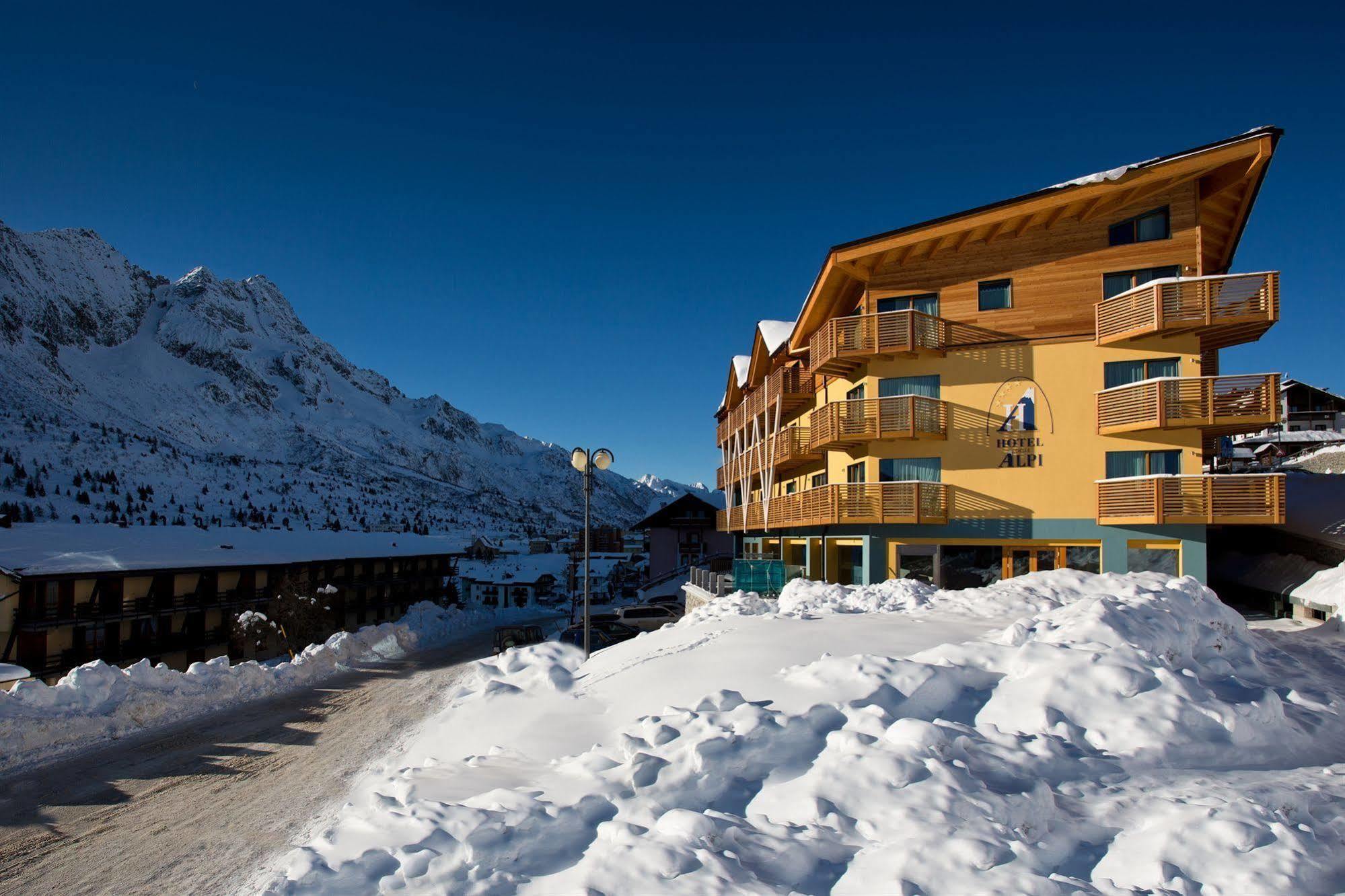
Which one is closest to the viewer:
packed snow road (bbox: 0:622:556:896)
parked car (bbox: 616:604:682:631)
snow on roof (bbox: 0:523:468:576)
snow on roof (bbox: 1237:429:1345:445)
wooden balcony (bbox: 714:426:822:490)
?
packed snow road (bbox: 0:622:556:896)

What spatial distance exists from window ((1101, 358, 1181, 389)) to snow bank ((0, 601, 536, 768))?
26.9 meters

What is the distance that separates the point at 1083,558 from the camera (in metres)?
20.7

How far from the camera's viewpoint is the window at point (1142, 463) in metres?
20.1

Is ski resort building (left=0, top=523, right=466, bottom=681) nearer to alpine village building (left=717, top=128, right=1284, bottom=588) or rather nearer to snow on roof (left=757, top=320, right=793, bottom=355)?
snow on roof (left=757, top=320, right=793, bottom=355)

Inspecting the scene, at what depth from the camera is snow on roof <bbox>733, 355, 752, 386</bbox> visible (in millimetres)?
41219

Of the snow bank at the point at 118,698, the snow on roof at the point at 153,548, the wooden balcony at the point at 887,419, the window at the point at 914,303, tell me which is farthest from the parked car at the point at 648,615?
the snow on roof at the point at 153,548

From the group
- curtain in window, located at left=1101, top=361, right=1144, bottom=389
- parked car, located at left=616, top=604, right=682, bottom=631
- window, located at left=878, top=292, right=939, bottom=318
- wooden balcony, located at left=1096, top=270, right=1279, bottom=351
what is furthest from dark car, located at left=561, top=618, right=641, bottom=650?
wooden balcony, located at left=1096, top=270, right=1279, bottom=351

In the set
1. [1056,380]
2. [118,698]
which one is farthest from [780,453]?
[118,698]

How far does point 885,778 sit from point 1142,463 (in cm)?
1894

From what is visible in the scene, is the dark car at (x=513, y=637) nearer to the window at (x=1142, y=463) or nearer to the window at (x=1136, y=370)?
the window at (x=1142, y=463)

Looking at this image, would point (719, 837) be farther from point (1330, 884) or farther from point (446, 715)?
point (446, 715)

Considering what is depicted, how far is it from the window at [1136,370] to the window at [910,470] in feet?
17.3

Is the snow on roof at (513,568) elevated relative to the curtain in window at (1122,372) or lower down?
lower down

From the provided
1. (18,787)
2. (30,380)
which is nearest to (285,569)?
(18,787)
